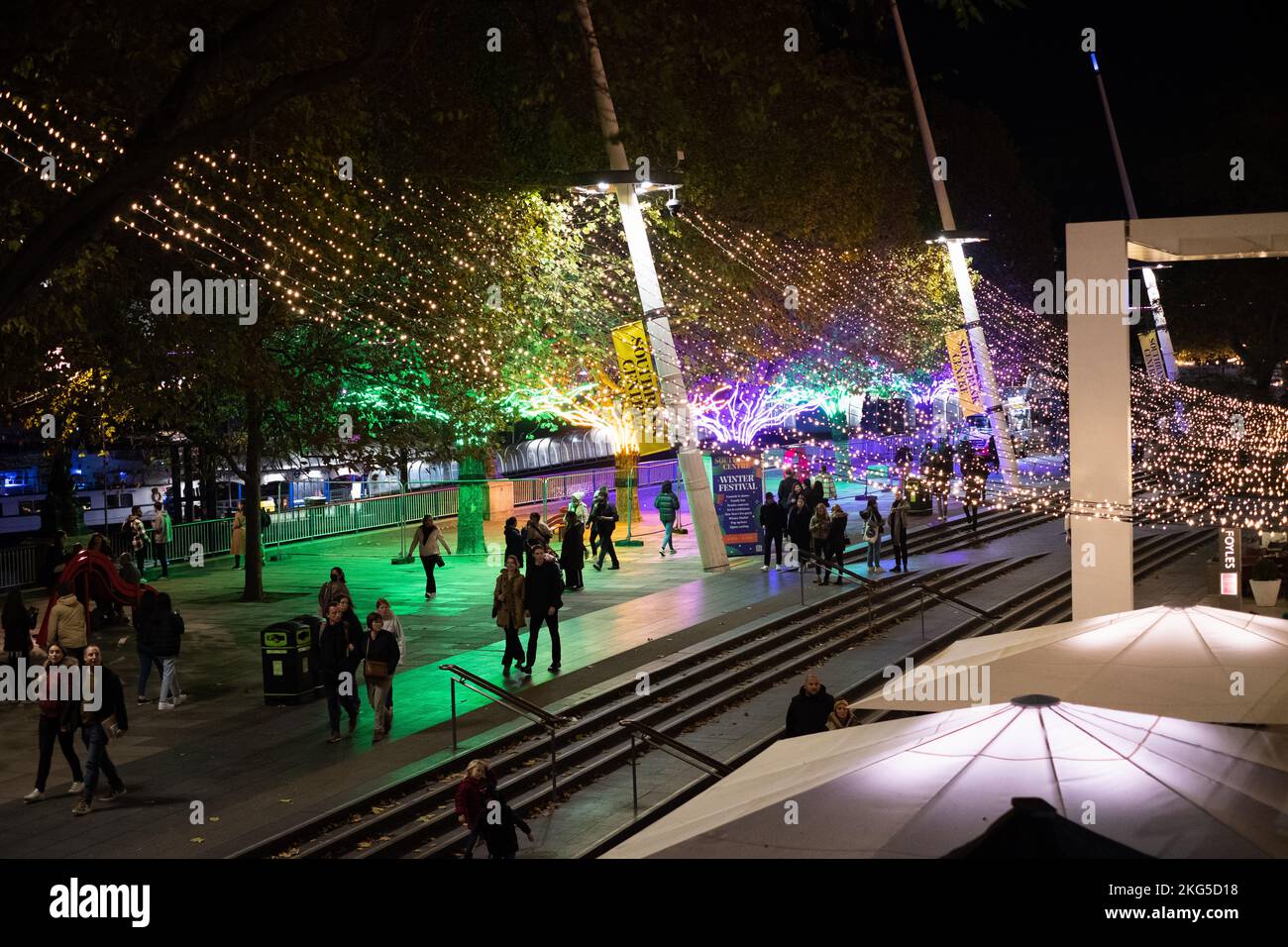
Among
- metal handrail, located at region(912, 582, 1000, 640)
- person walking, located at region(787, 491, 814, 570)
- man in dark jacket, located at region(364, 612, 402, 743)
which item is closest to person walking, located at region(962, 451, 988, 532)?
person walking, located at region(787, 491, 814, 570)

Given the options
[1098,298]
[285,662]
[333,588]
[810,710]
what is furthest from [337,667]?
[1098,298]

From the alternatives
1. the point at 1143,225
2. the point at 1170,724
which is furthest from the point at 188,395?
the point at 1170,724

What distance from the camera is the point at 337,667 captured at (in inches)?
502

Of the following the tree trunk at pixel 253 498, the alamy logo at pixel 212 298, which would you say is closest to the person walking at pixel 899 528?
the tree trunk at pixel 253 498

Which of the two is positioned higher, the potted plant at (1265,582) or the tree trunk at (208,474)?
the tree trunk at (208,474)

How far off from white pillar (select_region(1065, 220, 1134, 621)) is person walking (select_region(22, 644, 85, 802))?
33.5 feet

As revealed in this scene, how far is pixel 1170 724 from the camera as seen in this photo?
6.17 m

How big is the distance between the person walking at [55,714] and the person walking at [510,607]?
5.33 meters

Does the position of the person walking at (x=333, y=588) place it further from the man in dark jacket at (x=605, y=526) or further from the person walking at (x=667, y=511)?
the person walking at (x=667, y=511)

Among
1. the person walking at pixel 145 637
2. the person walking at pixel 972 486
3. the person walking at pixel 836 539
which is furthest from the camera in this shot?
the person walking at pixel 972 486
